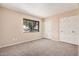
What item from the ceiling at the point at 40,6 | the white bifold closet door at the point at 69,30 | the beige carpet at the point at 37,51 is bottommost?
the beige carpet at the point at 37,51

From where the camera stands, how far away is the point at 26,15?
5.21m

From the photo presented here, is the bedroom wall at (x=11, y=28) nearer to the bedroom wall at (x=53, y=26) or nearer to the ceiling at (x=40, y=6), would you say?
the ceiling at (x=40, y=6)

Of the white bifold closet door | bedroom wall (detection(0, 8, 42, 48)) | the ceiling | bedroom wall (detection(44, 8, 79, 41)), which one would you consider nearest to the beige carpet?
bedroom wall (detection(0, 8, 42, 48))

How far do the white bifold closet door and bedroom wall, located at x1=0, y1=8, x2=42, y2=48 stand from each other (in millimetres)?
2569

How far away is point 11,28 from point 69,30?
11.9ft

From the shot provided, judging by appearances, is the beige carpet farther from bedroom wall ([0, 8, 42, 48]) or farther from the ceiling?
the ceiling

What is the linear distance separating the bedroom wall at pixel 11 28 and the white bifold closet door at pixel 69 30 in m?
2.57

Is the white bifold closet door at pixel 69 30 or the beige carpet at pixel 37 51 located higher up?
the white bifold closet door at pixel 69 30

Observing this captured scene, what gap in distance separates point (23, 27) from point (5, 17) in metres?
1.51

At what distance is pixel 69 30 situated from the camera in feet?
15.4

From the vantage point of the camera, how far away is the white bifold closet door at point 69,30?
14.1 feet

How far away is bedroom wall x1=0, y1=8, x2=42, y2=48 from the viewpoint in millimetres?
3680

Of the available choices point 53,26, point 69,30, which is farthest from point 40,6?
point 53,26

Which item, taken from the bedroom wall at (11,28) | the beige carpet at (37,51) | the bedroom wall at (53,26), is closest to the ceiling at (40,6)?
the bedroom wall at (11,28)
